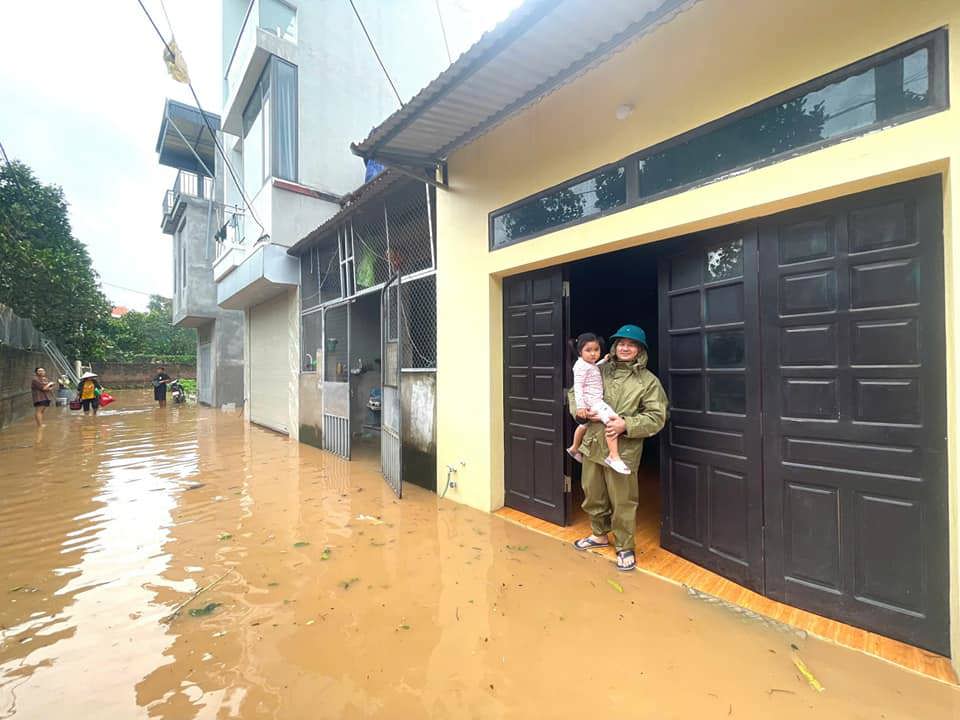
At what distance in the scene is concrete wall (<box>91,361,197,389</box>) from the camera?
24016 millimetres

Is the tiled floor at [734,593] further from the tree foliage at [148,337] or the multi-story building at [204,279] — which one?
the tree foliage at [148,337]

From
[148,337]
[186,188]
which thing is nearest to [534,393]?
[186,188]

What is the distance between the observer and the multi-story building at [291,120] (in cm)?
782

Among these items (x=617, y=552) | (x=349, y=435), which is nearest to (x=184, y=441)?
(x=349, y=435)

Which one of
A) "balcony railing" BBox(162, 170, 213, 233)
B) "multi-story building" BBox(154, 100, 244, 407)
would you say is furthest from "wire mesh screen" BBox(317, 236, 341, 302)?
"balcony railing" BBox(162, 170, 213, 233)

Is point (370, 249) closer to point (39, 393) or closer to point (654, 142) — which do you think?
point (654, 142)

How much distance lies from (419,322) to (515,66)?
118 inches

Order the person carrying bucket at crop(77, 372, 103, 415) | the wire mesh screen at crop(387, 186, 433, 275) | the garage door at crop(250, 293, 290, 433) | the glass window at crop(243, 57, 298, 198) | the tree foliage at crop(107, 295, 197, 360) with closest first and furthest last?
the wire mesh screen at crop(387, 186, 433, 275), the glass window at crop(243, 57, 298, 198), the garage door at crop(250, 293, 290, 433), the person carrying bucket at crop(77, 372, 103, 415), the tree foliage at crop(107, 295, 197, 360)

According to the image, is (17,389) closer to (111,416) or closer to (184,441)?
(111,416)

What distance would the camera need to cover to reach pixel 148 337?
2988 centimetres

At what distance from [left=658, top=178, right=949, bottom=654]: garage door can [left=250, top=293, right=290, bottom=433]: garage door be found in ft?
27.1

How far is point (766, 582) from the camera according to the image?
8.05 feet

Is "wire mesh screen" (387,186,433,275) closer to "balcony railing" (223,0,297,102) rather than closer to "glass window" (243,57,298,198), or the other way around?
"glass window" (243,57,298,198)

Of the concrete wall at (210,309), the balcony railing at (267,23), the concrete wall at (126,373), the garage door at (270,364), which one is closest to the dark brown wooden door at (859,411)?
the garage door at (270,364)
